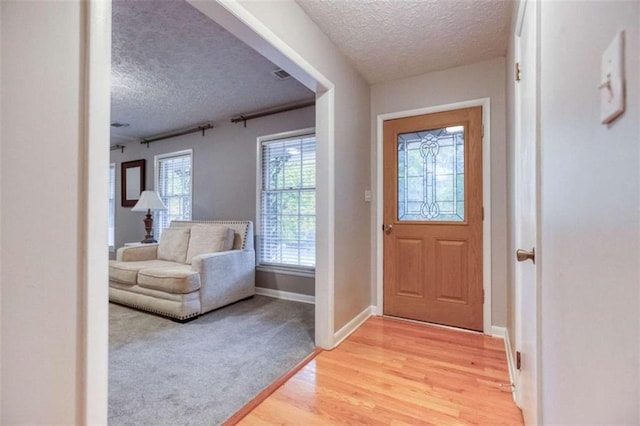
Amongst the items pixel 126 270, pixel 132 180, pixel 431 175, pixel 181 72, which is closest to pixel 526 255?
pixel 431 175

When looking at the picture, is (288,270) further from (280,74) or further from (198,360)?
(280,74)

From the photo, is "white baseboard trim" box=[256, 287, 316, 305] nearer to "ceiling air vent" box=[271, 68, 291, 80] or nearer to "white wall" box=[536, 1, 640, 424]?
"ceiling air vent" box=[271, 68, 291, 80]

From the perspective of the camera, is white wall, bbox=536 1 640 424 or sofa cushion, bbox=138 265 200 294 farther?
sofa cushion, bbox=138 265 200 294

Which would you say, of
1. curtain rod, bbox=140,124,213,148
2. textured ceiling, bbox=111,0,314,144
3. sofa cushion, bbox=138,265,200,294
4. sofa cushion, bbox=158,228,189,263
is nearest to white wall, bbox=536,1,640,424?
textured ceiling, bbox=111,0,314,144

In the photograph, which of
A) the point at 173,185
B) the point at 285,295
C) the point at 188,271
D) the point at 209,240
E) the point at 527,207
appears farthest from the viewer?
the point at 173,185

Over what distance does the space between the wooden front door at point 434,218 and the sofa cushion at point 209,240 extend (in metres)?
1.87

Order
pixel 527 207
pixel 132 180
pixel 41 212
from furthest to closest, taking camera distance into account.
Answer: pixel 132 180 < pixel 527 207 < pixel 41 212

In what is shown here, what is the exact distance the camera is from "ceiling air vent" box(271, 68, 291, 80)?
2.81 metres

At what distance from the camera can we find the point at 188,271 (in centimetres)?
301

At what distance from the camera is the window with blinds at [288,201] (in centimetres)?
364

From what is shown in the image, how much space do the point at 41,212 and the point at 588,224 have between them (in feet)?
4.12

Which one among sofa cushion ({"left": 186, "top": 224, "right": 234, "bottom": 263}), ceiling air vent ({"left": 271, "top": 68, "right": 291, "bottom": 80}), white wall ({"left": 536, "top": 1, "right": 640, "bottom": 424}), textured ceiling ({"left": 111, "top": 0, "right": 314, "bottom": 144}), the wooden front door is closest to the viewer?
white wall ({"left": 536, "top": 1, "right": 640, "bottom": 424})

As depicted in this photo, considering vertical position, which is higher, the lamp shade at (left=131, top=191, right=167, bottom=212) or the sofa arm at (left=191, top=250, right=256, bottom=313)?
the lamp shade at (left=131, top=191, right=167, bottom=212)

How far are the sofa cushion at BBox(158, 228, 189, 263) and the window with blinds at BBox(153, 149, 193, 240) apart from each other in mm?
721
